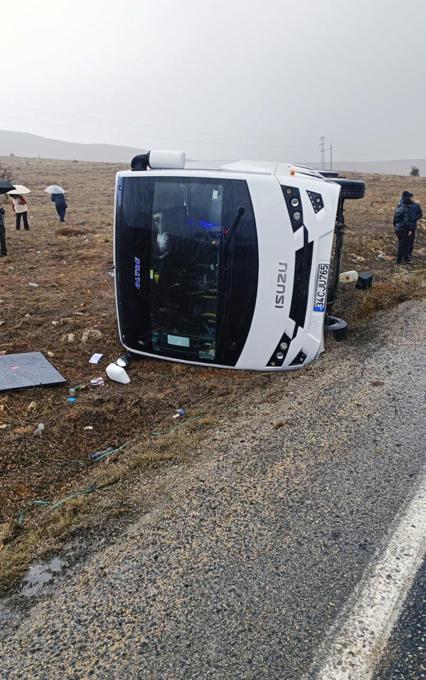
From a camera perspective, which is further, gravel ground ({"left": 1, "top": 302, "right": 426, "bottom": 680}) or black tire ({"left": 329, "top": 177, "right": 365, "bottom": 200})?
black tire ({"left": 329, "top": 177, "right": 365, "bottom": 200})

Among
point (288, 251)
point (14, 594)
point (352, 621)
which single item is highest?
point (288, 251)

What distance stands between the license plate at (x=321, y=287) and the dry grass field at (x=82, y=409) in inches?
24.5

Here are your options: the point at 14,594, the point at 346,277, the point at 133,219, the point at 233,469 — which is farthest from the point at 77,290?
the point at 14,594

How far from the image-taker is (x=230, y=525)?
2.80 meters

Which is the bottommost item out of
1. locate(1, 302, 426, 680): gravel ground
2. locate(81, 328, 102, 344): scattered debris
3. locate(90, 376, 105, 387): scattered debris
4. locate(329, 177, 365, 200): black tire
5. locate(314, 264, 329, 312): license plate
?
locate(90, 376, 105, 387): scattered debris

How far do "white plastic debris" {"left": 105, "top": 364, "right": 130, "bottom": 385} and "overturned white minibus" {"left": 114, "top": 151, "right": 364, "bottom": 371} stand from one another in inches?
18.5

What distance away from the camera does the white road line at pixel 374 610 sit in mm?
2010

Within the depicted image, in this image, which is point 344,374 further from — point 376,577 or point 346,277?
point 346,277

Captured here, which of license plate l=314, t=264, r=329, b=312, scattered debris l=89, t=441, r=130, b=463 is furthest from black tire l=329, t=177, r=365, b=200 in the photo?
scattered debris l=89, t=441, r=130, b=463

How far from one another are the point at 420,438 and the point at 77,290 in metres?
6.27

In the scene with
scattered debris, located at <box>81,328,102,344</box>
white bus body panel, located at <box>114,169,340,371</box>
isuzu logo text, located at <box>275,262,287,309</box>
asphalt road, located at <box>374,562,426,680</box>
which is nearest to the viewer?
asphalt road, located at <box>374,562,426,680</box>

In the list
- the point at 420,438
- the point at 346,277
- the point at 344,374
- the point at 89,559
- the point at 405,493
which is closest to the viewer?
the point at 89,559

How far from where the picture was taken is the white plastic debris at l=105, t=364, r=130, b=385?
17.2 feet

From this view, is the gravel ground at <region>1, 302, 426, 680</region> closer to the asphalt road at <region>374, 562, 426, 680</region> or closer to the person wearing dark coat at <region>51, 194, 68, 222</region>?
the asphalt road at <region>374, 562, 426, 680</region>
